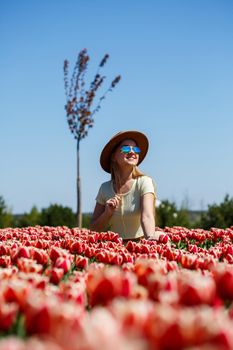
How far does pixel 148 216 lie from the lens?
18.9ft

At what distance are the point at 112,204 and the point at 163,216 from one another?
376 inches

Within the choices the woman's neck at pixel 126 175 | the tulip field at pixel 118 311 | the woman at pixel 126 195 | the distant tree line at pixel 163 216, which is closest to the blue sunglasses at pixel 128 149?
the woman at pixel 126 195

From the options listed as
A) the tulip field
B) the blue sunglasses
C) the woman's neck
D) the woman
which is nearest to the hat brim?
the woman

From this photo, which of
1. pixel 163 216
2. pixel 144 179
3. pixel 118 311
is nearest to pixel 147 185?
pixel 144 179

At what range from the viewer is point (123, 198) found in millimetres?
6195

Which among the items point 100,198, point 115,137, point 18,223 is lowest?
Answer: point 18,223

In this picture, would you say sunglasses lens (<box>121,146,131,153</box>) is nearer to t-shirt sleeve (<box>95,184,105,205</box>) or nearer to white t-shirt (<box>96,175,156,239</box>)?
white t-shirt (<box>96,175,156,239</box>)

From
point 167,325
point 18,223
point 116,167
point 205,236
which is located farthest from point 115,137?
point 18,223

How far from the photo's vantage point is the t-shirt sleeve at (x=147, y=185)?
6.05m

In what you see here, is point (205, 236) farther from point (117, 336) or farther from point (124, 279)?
point (117, 336)

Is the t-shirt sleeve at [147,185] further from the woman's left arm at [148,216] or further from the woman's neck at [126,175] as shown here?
the woman's neck at [126,175]

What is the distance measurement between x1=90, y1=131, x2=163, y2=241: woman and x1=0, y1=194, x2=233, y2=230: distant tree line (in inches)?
315

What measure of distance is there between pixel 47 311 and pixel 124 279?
1.20 feet

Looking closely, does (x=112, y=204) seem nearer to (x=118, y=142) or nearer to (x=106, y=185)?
(x=106, y=185)
